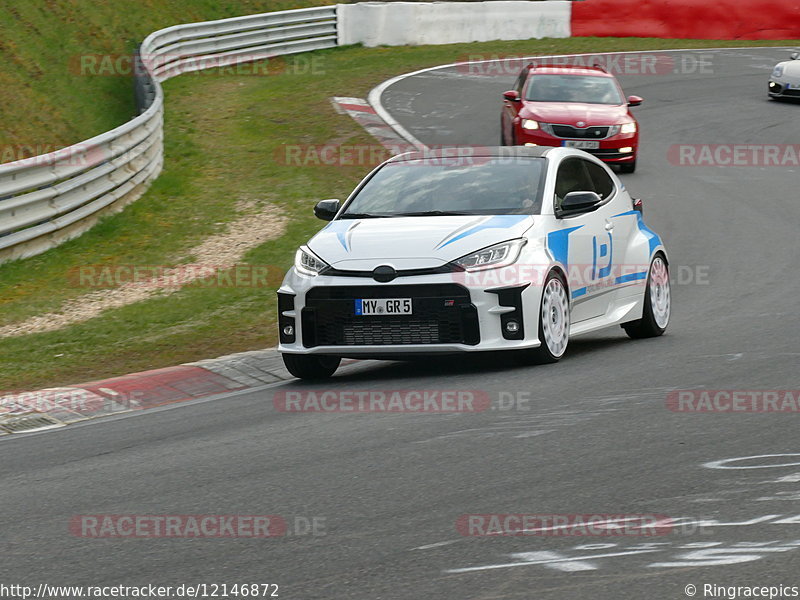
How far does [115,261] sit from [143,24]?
62.5 feet

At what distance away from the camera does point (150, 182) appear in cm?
1892

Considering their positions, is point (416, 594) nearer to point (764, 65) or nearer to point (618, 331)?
point (618, 331)

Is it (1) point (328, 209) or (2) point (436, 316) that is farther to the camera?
(1) point (328, 209)

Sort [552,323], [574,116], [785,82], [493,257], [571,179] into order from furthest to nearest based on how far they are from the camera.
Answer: [785,82] → [574,116] → [571,179] → [552,323] → [493,257]

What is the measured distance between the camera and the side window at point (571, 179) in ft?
33.8

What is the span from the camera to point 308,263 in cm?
949

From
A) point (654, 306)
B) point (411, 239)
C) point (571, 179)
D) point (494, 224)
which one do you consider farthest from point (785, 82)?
point (411, 239)

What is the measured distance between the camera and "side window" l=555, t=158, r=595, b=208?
405 inches

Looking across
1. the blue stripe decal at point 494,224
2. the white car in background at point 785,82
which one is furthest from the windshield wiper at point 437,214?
the white car in background at point 785,82

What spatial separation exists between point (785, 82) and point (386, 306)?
2165 cm

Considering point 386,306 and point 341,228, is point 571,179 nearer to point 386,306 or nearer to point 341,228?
point 341,228

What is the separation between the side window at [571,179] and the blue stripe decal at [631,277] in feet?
2.46

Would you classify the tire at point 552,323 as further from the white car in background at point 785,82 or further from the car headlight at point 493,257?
the white car in background at point 785,82

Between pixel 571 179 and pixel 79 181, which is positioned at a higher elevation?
pixel 571 179
